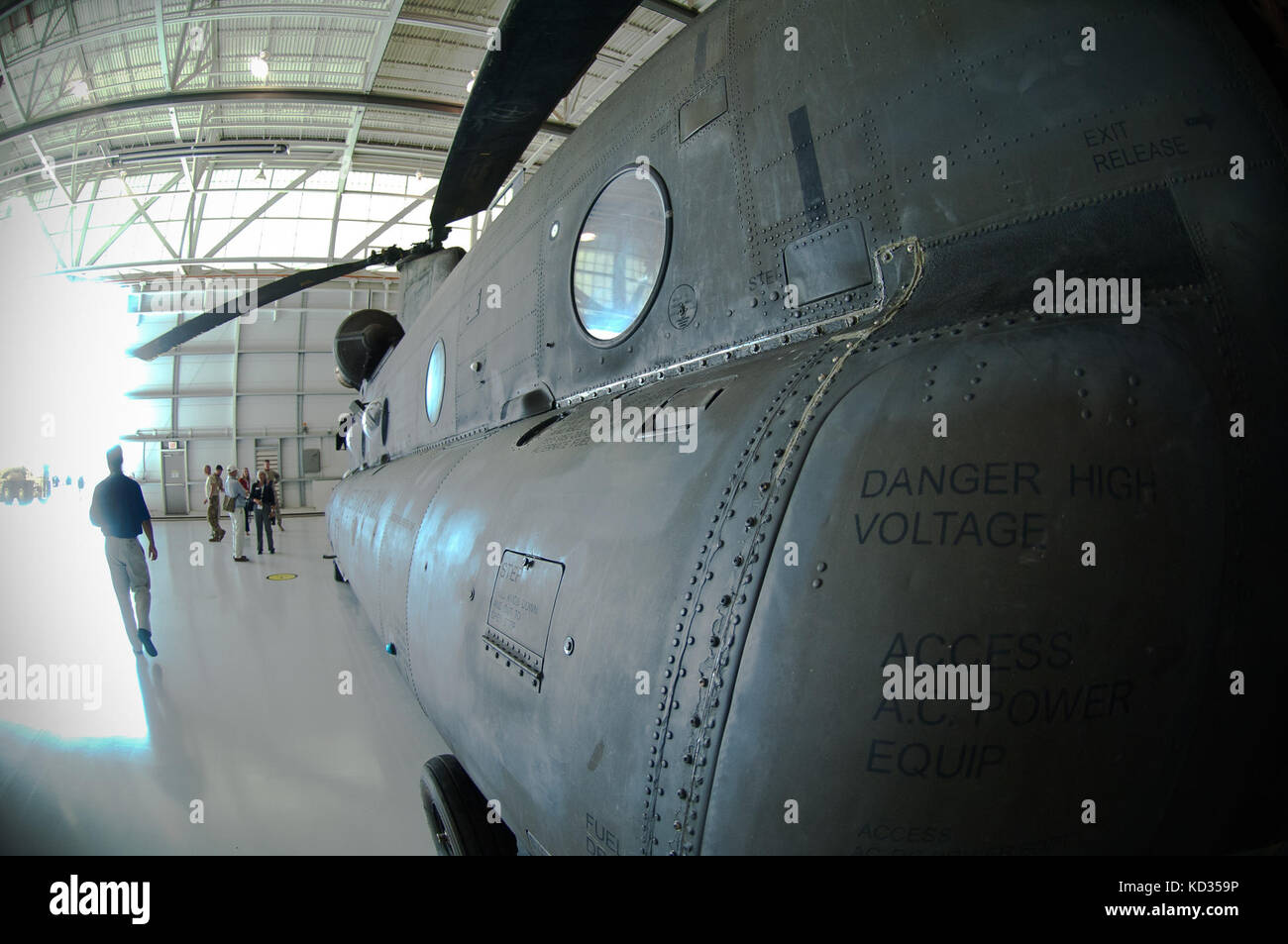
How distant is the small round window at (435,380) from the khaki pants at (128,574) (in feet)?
8.75

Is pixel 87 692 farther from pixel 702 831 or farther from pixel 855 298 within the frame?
pixel 855 298

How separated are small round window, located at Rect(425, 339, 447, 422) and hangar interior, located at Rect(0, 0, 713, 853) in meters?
1.62

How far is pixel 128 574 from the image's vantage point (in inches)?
199

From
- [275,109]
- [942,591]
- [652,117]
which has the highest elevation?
[275,109]

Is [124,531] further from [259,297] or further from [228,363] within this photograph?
[228,363]

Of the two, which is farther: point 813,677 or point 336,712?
point 336,712

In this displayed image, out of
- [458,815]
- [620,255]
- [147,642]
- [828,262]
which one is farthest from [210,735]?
[828,262]

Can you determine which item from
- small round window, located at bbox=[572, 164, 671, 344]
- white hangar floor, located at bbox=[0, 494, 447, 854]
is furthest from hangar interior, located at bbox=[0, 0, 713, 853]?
small round window, located at bbox=[572, 164, 671, 344]

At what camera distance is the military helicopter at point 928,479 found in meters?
1.12

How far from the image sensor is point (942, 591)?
113 centimetres

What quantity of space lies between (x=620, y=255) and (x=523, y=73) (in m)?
1.10
